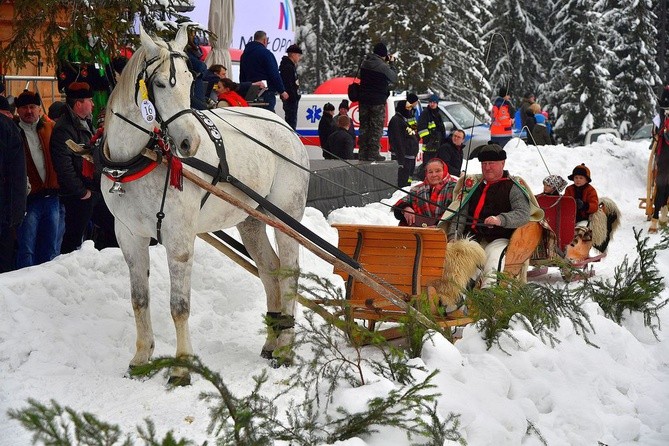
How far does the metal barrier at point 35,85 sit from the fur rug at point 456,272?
17.9 ft

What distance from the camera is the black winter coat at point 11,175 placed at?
8.44 metres

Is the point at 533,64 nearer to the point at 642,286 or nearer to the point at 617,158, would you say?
the point at 617,158

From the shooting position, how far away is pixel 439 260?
320 inches

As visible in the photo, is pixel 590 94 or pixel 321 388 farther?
pixel 590 94

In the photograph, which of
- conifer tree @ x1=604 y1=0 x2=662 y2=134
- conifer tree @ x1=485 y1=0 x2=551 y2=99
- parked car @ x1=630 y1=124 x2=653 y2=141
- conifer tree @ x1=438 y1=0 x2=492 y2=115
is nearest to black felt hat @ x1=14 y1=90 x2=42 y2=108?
parked car @ x1=630 y1=124 x2=653 y2=141

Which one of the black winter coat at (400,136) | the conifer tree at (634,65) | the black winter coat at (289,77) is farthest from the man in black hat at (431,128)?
the conifer tree at (634,65)

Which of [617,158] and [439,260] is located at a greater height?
[439,260]

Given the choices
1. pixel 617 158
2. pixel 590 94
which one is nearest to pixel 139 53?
pixel 617 158

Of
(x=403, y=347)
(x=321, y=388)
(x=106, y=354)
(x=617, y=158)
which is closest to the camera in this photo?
(x=321, y=388)

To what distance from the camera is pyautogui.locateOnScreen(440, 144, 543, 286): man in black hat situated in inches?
367

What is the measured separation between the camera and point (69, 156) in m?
9.45

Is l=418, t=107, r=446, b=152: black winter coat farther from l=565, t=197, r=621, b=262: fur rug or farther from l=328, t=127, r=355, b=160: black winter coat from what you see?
l=565, t=197, r=621, b=262: fur rug

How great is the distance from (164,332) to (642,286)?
3.89 meters

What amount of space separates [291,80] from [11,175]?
7.73 meters
